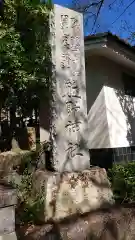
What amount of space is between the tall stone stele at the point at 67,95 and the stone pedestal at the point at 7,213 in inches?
67.8

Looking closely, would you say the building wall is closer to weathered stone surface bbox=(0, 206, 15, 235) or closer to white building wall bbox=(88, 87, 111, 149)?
white building wall bbox=(88, 87, 111, 149)

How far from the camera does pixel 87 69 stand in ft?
31.5

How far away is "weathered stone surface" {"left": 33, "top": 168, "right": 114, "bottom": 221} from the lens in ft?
14.2

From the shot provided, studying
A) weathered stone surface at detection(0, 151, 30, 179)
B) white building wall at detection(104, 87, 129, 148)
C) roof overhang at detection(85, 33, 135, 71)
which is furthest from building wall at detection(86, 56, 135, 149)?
weathered stone surface at detection(0, 151, 30, 179)

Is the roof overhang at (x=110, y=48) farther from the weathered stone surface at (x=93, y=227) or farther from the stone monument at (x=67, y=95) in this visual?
the weathered stone surface at (x=93, y=227)

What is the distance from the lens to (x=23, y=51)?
7414mm

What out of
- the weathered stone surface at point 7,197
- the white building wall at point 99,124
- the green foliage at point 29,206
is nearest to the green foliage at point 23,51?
the white building wall at point 99,124

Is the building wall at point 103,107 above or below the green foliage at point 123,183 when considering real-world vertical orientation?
above

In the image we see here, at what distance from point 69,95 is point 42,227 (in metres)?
2.02

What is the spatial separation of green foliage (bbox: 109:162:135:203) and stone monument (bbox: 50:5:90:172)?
142cm

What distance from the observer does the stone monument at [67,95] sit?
4699mm

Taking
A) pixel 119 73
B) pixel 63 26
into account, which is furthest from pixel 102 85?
pixel 63 26

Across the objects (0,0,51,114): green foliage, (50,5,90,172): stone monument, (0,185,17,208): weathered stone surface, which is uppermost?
(0,0,51,114): green foliage

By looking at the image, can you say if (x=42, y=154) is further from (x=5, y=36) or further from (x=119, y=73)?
(x=119, y=73)
